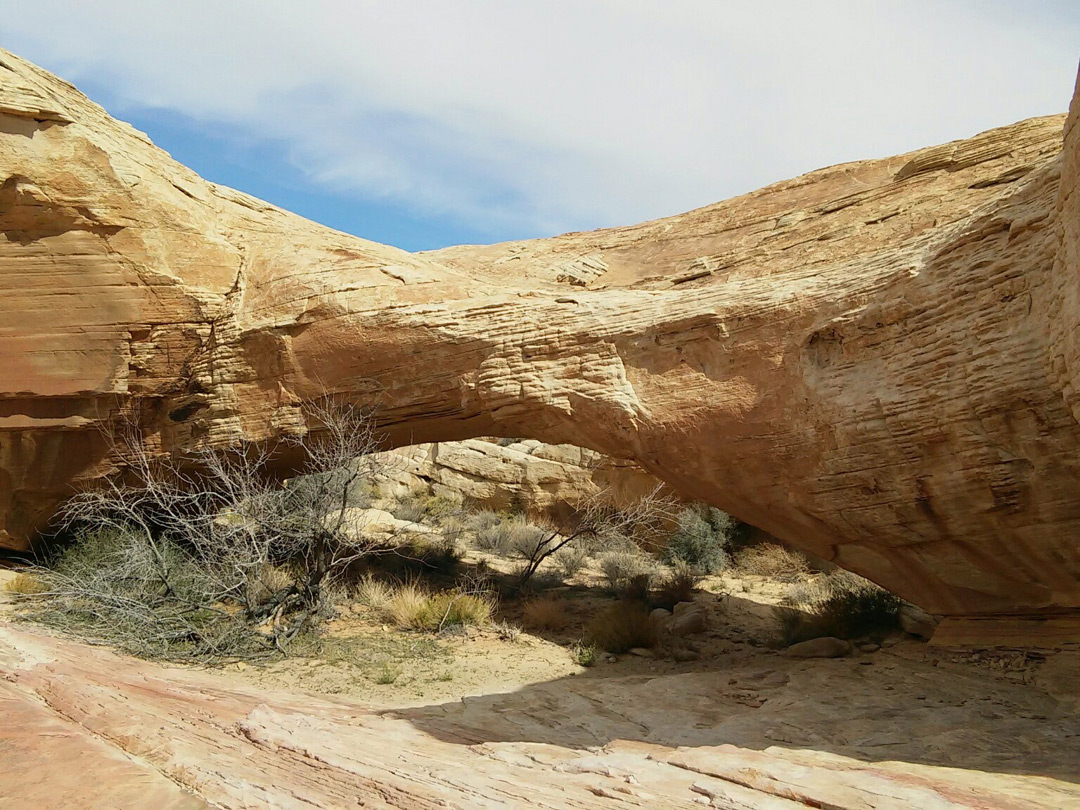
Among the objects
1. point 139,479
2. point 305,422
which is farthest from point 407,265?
point 139,479

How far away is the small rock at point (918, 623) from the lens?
8.55 m

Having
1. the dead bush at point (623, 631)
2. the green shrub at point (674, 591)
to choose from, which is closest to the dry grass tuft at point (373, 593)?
the dead bush at point (623, 631)

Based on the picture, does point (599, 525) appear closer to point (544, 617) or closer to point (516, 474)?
point (544, 617)

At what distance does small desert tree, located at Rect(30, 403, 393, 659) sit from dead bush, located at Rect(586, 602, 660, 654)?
2.81 m

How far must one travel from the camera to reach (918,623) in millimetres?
8688

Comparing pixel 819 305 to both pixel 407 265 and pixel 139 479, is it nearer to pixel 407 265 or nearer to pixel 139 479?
pixel 407 265

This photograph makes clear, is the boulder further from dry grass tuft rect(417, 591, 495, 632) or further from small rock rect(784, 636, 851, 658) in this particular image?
dry grass tuft rect(417, 591, 495, 632)

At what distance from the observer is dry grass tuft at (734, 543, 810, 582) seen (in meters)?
14.4

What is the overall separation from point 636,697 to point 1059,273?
4.47m

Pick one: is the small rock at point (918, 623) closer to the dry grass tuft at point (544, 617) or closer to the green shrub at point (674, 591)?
the green shrub at point (674, 591)

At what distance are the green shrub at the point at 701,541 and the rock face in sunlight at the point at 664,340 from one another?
6.45 meters

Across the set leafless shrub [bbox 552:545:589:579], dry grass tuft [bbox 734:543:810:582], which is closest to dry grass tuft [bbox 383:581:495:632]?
leafless shrub [bbox 552:545:589:579]

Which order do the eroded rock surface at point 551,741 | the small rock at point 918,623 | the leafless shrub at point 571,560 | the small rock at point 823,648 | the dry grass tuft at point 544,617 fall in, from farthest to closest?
the leafless shrub at point 571,560 < the dry grass tuft at point 544,617 < the small rock at point 918,623 < the small rock at point 823,648 < the eroded rock surface at point 551,741

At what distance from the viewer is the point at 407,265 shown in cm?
1004
